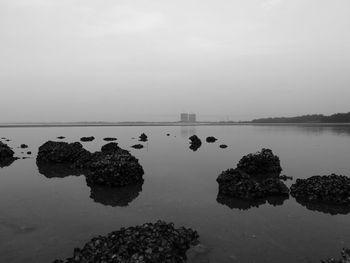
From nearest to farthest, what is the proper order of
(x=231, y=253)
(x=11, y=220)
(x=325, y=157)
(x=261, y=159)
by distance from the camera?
(x=231, y=253), (x=11, y=220), (x=261, y=159), (x=325, y=157)

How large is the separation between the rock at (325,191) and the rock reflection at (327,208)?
1.08ft

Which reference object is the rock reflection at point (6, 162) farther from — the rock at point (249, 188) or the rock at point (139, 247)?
the rock at point (139, 247)

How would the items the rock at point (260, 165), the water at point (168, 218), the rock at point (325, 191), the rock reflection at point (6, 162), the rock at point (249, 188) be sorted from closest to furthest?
the water at point (168, 218) < the rock at point (325, 191) < the rock at point (249, 188) < the rock at point (260, 165) < the rock reflection at point (6, 162)

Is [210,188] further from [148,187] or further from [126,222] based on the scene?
[126,222]

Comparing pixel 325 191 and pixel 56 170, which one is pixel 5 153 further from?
pixel 325 191

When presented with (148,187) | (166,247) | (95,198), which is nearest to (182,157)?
(148,187)

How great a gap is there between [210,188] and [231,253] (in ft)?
24.5

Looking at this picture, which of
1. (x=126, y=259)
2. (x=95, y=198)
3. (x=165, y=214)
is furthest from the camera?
(x=95, y=198)

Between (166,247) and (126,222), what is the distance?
337 centimetres

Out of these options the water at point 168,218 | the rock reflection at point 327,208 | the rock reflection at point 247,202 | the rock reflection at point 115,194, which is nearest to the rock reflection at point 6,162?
the water at point 168,218

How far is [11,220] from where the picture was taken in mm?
10758

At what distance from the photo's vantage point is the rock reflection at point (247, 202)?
41.9 feet

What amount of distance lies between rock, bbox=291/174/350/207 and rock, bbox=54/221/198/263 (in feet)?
23.5

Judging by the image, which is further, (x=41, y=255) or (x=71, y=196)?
(x=71, y=196)
